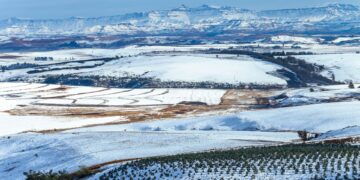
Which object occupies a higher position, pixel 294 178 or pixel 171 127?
pixel 294 178

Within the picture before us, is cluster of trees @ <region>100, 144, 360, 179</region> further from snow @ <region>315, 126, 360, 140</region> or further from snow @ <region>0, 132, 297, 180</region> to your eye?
snow @ <region>315, 126, 360, 140</region>

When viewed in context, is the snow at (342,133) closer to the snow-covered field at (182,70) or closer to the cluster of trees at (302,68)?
the snow-covered field at (182,70)

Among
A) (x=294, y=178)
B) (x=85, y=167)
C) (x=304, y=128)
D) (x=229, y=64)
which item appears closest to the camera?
(x=294, y=178)

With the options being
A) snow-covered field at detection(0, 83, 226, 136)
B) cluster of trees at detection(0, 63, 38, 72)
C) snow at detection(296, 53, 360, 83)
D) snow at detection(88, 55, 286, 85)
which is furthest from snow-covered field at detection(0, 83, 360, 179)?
cluster of trees at detection(0, 63, 38, 72)

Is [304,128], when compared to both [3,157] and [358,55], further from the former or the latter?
[358,55]

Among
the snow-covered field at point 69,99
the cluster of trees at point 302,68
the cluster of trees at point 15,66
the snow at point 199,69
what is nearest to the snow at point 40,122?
the snow-covered field at point 69,99

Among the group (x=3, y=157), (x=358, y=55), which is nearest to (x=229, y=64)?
(x=358, y=55)

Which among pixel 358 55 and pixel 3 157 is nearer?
pixel 3 157
